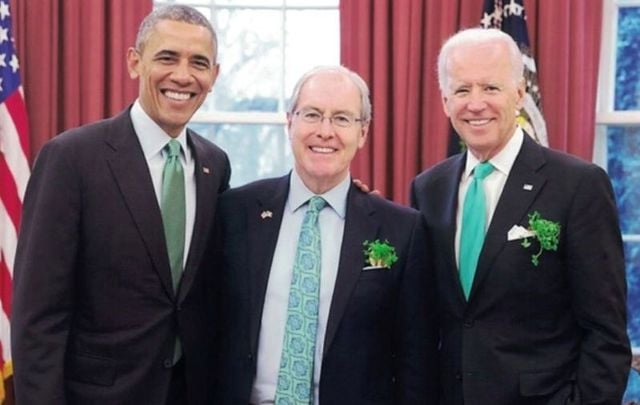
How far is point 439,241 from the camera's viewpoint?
2.79 meters

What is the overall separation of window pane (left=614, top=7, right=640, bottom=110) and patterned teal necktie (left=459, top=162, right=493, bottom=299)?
2519 mm

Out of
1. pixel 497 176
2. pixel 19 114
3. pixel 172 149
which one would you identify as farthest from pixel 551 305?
pixel 19 114

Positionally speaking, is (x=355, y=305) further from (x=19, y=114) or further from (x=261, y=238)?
(x=19, y=114)

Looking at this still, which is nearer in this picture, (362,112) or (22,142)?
(362,112)

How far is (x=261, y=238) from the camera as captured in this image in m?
2.66

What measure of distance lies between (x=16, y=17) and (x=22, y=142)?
2.08ft

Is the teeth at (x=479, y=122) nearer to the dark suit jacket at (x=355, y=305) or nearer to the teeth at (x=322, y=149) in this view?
the dark suit jacket at (x=355, y=305)

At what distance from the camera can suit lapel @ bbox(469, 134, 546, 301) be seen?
2.66 meters

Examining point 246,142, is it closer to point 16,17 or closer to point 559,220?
point 16,17

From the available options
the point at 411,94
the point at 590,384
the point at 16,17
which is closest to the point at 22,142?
the point at 16,17

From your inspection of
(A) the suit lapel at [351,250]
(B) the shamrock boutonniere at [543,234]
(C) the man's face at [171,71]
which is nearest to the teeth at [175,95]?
(C) the man's face at [171,71]

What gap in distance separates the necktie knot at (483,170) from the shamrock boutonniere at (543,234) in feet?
0.70

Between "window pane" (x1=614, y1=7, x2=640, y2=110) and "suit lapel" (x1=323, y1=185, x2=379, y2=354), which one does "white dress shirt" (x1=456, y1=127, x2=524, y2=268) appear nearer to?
"suit lapel" (x1=323, y1=185, x2=379, y2=354)

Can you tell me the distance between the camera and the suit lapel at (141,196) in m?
2.54
